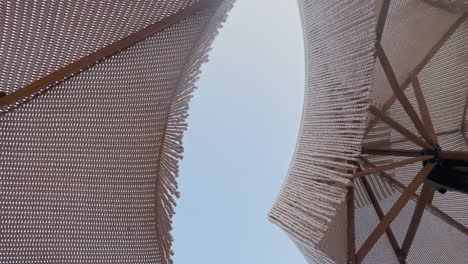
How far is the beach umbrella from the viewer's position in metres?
1.85

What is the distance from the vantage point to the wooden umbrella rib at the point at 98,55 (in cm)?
180

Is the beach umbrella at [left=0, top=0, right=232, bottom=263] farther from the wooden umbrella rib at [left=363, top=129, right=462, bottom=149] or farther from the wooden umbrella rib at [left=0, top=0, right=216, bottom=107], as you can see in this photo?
the wooden umbrella rib at [left=363, top=129, right=462, bottom=149]

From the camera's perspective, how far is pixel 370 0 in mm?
2023

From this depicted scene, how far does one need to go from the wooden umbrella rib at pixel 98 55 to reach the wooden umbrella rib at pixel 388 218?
4.26 ft

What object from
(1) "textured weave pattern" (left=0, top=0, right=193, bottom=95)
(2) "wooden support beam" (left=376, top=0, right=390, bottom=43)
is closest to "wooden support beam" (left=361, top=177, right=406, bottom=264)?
(2) "wooden support beam" (left=376, top=0, right=390, bottom=43)

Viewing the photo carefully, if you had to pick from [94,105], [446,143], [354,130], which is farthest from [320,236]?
[446,143]

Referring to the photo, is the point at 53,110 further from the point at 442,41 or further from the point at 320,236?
the point at 442,41

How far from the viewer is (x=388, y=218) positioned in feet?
7.95

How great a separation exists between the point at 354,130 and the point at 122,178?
98 centimetres

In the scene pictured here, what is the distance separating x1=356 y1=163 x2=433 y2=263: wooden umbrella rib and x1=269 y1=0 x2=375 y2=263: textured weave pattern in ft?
0.33

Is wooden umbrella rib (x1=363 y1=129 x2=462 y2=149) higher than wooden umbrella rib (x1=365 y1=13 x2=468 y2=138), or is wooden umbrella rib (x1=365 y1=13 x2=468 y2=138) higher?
wooden umbrella rib (x1=365 y1=13 x2=468 y2=138)

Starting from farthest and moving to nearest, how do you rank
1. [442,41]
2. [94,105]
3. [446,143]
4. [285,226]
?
[446,143] → [442,41] → [285,226] → [94,105]

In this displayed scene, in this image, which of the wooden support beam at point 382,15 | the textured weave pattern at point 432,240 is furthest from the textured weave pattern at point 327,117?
the textured weave pattern at point 432,240

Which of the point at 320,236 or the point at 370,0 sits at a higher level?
the point at 370,0
